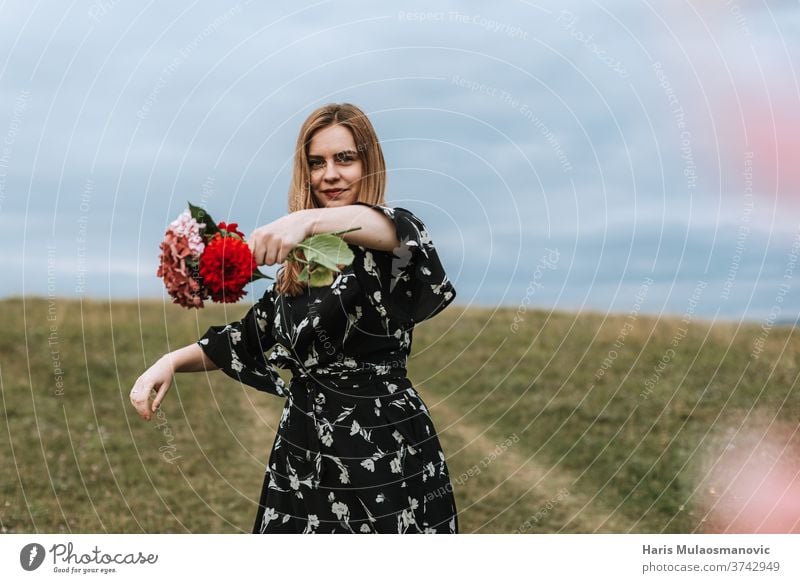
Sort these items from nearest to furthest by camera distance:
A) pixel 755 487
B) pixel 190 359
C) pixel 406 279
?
pixel 406 279 < pixel 190 359 < pixel 755 487

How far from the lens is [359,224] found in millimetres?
3707

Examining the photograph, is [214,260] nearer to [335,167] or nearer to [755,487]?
[335,167]

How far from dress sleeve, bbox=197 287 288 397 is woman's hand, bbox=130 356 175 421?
24 cm

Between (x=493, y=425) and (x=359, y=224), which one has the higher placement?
(x=359, y=224)

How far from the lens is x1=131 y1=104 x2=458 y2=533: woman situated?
395 centimetres

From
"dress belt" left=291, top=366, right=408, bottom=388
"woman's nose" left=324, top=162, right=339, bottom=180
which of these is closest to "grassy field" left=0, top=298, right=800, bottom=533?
"dress belt" left=291, top=366, right=408, bottom=388

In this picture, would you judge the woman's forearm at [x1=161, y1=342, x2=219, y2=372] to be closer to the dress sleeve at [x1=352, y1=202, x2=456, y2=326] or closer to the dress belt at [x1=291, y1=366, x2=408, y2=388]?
the dress belt at [x1=291, y1=366, x2=408, y2=388]

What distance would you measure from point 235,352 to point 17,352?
13789 mm

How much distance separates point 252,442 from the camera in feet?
45.1

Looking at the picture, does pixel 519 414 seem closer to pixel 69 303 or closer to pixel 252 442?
pixel 252 442

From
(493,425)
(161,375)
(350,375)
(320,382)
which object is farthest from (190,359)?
(493,425)

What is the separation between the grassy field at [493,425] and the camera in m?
10.2

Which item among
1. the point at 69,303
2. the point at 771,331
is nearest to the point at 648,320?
the point at 771,331

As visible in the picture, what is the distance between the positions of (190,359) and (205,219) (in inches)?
37.0
